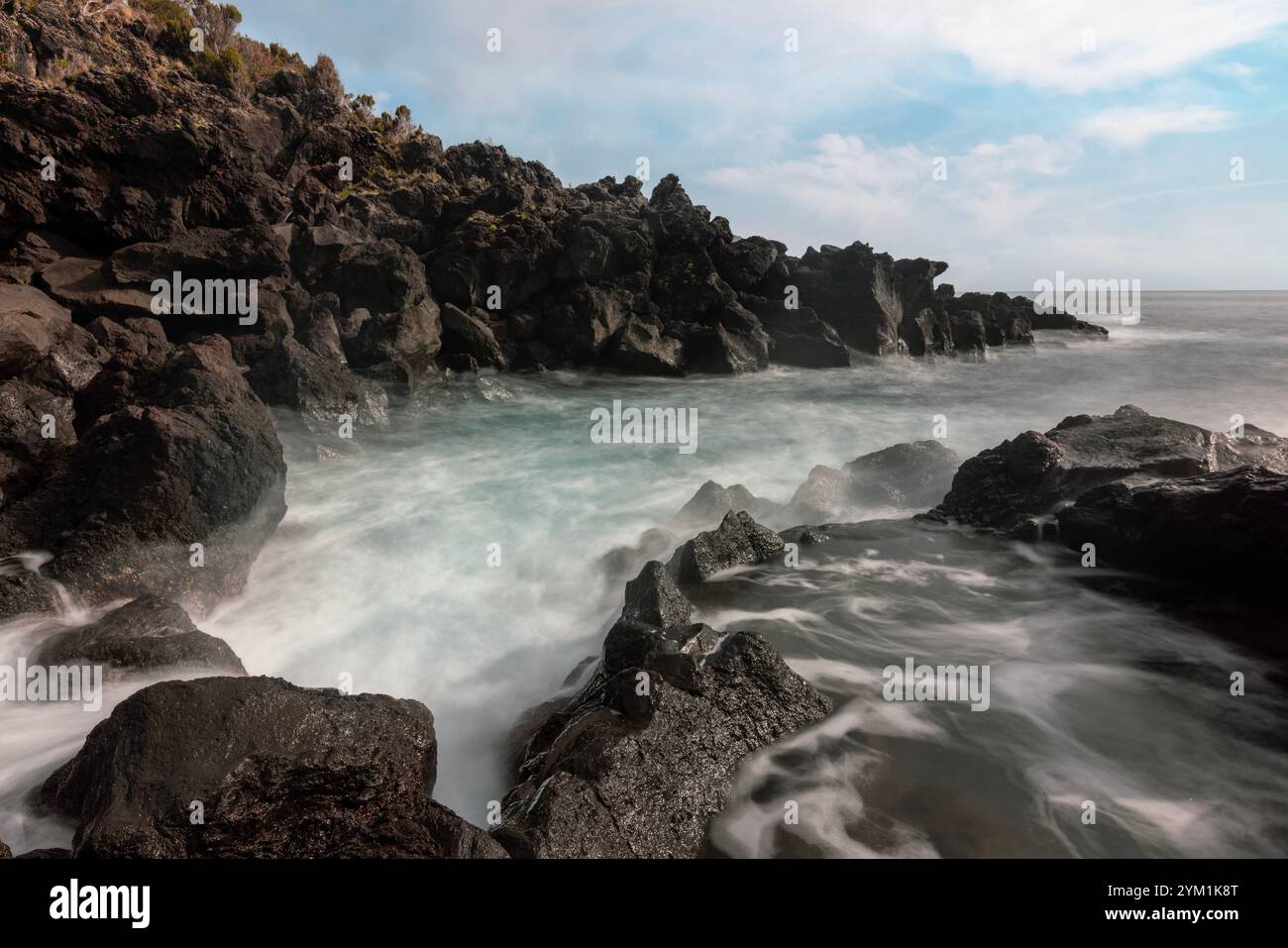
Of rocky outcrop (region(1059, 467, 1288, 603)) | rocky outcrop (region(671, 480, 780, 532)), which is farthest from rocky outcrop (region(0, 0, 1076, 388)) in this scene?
rocky outcrop (region(1059, 467, 1288, 603))

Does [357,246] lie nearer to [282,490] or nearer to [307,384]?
[307,384]

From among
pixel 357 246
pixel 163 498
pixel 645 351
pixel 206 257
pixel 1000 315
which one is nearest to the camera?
pixel 163 498

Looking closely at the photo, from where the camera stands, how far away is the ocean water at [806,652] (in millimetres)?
4285

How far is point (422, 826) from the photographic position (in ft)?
11.8

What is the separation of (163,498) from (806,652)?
7551 millimetres

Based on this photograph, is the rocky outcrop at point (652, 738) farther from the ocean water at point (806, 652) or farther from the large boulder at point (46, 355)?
the large boulder at point (46, 355)

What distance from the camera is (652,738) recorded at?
14.7 feet

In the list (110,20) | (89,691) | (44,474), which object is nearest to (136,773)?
(89,691)

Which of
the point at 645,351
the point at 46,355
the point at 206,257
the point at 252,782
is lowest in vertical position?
the point at 252,782

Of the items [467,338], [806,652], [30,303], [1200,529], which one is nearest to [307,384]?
[30,303]

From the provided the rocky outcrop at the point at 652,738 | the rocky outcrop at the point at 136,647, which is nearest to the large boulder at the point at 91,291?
the rocky outcrop at the point at 136,647

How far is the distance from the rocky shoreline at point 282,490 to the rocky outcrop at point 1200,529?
0.03 meters
